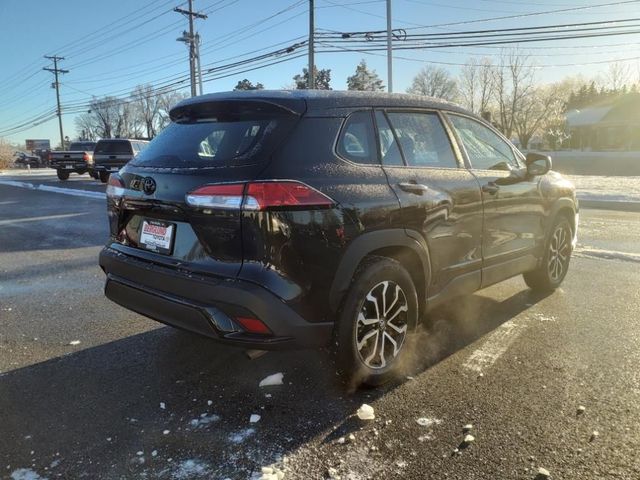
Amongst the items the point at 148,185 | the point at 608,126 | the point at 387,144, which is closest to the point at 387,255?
the point at 387,144

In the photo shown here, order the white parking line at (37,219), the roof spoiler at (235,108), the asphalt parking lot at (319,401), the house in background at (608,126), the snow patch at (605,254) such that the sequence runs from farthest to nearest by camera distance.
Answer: the house in background at (608,126) < the white parking line at (37,219) < the snow patch at (605,254) < the roof spoiler at (235,108) < the asphalt parking lot at (319,401)

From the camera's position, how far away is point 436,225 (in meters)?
3.44

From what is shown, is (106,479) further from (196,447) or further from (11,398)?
(11,398)

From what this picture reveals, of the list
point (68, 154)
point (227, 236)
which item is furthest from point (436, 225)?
point (68, 154)

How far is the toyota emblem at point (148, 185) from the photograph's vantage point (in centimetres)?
299

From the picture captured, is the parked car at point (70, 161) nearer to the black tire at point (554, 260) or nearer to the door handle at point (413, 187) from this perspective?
the black tire at point (554, 260)

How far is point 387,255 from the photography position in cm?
320

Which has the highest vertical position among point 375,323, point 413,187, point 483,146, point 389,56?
point 389,56

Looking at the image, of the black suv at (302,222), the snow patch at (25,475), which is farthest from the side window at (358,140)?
the snow patch at (25,475)

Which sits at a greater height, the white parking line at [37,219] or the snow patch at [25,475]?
the white parking line at [37,219]

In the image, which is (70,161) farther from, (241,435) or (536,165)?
(241,435)

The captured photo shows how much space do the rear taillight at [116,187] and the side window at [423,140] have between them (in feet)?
5.98

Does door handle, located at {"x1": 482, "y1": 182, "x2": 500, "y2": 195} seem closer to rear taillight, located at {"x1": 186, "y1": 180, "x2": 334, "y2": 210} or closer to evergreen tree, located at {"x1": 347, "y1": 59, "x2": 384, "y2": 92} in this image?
rear taillight, located at {"x1": 186, "y1": 180, "x2": 334, "y2": 210}

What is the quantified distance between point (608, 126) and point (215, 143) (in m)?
67.3
